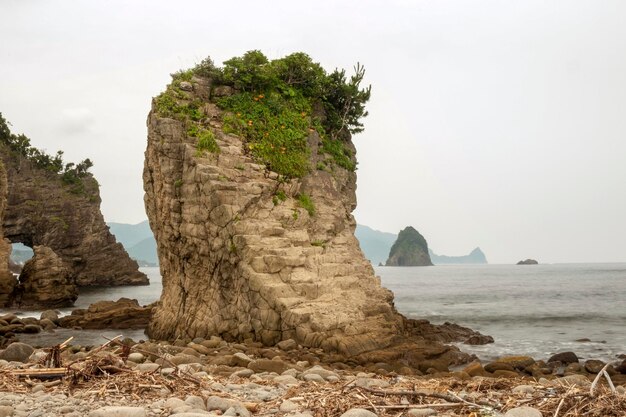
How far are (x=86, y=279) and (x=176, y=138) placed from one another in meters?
49.7

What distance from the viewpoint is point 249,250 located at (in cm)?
1692

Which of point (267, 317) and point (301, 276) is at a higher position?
point (301, 276)

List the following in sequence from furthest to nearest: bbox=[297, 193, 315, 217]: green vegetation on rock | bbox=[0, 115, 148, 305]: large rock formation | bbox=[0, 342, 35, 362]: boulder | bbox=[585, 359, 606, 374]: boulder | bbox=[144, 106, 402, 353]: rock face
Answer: bbox=[0, 115, 148, 305]: large rock formation → bbox=[297, 193, 315, 217]: green vegetation on rock → bbox=[144, 106, 402, 353]: rock face → bbox=[585, 359, 606, 374]: boulder → bbox=[0, 342, 35, 362]: boulder

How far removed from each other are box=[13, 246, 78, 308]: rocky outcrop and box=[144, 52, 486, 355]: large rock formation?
21833 millimetres

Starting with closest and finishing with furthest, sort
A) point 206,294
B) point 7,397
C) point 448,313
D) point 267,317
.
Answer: point 7,397
point 267,317
point 206,294
point 448,313

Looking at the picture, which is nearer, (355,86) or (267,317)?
(267,317)

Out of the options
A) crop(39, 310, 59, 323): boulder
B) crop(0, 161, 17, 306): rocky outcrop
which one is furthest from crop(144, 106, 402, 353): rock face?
crop(0, 161, 17, 306): rocky outcrop

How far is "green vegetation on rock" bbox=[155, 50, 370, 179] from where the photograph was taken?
20156 millimetres

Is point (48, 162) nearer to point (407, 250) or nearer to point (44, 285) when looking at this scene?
point (44, 285)

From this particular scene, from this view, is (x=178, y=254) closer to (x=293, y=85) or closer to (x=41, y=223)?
(x=293, y=85)

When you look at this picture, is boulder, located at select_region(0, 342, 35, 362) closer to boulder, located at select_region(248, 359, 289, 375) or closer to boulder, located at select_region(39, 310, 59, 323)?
boulder, located at select_region(248, 359, 289, 375)

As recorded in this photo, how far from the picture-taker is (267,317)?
16125mm

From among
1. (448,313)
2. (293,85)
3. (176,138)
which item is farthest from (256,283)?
(448,313)

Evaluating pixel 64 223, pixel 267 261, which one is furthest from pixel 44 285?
pixel 267 261
